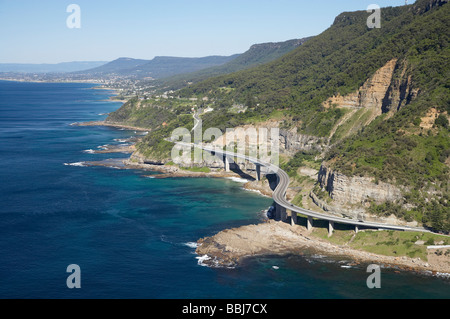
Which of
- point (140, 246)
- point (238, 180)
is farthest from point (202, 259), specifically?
point (238, 180)

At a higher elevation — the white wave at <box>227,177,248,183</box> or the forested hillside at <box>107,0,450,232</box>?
the forested hillside at <box>107,0,450,232</box>

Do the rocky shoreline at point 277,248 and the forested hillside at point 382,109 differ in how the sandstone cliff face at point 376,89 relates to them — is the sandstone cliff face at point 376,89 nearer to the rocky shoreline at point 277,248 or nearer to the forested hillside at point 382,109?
the forested hillside at point 382,109

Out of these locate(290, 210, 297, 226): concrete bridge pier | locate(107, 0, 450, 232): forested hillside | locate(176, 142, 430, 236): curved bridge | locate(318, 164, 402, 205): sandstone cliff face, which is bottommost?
locate(290, 210, 297, 226): concrete bridge pier

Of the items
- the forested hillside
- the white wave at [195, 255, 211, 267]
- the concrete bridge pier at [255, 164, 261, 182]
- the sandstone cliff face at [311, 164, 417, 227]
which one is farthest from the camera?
the concrete bridge pier at [255, 164, 261, 182]

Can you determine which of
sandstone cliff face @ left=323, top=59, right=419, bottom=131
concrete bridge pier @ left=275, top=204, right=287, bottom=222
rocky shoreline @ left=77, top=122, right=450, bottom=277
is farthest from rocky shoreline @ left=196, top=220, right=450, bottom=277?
sandstone cliff face @ left=323, top=59, right=419, bottom=131

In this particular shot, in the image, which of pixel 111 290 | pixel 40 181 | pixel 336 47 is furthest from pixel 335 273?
pixel 336 47

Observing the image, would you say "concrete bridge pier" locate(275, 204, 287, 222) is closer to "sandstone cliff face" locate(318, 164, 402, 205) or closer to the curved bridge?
the curved bridge
